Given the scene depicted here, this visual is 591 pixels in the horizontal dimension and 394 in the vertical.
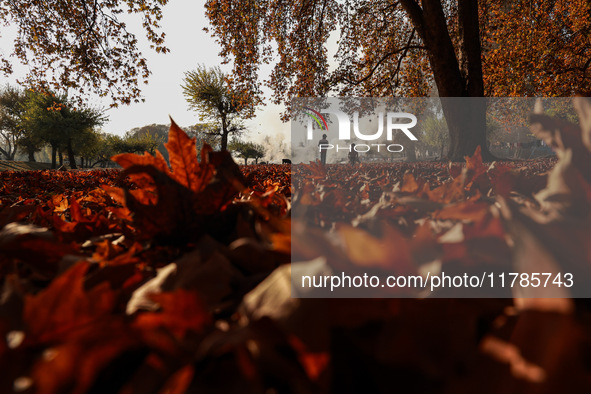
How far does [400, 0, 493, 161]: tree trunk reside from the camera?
20.2 feet

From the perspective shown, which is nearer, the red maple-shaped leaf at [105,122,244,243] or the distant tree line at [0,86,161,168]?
the red maple-shaped leaf at [105,122,244,243]

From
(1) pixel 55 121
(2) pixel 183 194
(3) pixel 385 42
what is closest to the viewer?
(2) pixel 183 194

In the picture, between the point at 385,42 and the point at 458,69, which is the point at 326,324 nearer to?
the point at 458,69

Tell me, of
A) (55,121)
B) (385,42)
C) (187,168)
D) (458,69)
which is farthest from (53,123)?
(187,168)

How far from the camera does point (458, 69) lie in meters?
6.39

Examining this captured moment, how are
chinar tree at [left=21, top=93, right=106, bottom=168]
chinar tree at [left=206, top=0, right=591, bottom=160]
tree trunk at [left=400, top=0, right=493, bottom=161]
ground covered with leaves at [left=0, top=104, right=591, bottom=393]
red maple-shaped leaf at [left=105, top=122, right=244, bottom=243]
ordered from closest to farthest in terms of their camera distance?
ground covered with leaves at [left=0, top=104, right=591, bottom=393]
red maple-shaped leaf at [left=105, top=122, right=244, bottom=243]
tree trunk at [left=400, top=0, right=493, bottom=161]
chinar tree at [left=206, top=0, right=591, bottom=160]
chinar tree at [left=21, top=93, right=106, bottom=168]

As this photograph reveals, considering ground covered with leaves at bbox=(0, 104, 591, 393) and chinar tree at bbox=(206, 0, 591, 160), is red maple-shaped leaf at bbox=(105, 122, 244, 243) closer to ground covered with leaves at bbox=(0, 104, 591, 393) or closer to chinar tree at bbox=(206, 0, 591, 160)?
ground covered with leaves at bbox=(0, 104, 591, 393)

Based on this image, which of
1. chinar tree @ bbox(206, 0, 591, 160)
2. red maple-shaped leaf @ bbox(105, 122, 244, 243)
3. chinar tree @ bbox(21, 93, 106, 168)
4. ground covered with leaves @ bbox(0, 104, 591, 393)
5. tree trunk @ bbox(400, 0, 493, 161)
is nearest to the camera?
ground covered with leaves @ bbox(0, 104, 591, 393)

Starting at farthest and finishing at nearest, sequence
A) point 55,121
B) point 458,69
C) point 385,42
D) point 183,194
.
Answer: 1. point 55,121
2. point 385,42
3. point 458,69
4. point 183,194

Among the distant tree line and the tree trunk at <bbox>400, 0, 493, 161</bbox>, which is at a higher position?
the distant tree line

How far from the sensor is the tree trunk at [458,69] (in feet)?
20.2

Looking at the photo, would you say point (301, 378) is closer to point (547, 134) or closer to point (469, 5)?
point (547, 134)

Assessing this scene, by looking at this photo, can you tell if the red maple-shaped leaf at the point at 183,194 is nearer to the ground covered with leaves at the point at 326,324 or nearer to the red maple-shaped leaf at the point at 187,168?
the red maple-shaped leaf at the point at 187,168

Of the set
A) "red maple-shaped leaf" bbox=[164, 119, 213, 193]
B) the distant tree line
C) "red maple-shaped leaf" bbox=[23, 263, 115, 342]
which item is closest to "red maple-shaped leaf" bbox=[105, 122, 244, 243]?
"red maple-shaped leaf" bbox=[164, 119, 213, 193]
